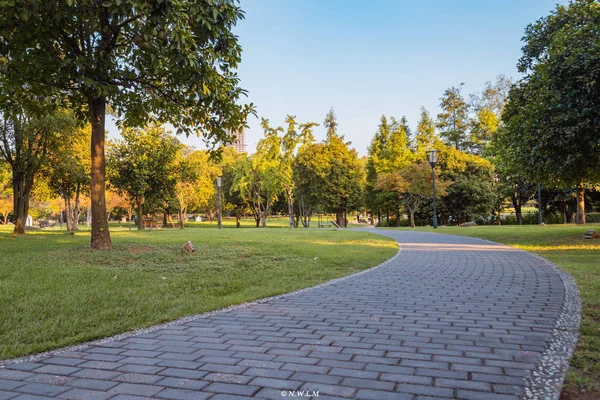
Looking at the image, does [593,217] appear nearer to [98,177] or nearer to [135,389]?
[98,177]

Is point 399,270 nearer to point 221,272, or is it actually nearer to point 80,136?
point 221,272

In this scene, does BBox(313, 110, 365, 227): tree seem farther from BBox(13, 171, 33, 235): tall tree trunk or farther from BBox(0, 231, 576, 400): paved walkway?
BBox(0, 231, 576, 400): paved walkway

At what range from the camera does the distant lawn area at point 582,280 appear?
277cm

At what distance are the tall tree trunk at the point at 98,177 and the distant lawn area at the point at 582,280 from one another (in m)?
9.47

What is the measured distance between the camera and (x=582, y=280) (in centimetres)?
675

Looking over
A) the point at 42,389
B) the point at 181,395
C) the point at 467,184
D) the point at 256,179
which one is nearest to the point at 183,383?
the point at 181,395

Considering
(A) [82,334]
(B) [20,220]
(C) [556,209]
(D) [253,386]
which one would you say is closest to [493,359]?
(D) [253,386]

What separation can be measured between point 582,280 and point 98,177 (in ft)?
32.6

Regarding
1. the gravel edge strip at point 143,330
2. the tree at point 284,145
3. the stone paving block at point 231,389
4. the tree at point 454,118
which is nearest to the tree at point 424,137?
the tree at point 454,118

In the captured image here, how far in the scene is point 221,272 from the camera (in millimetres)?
7887

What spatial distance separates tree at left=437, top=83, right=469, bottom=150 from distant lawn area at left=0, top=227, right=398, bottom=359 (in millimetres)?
35535

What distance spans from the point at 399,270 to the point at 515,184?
105 ft

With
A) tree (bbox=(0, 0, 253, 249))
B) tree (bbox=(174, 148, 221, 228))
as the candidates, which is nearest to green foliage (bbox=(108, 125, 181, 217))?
tree (bbox=(174, 148, 221, 228))

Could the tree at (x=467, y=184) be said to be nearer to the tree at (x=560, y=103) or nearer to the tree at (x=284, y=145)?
the tree at (x=284, y=145)
